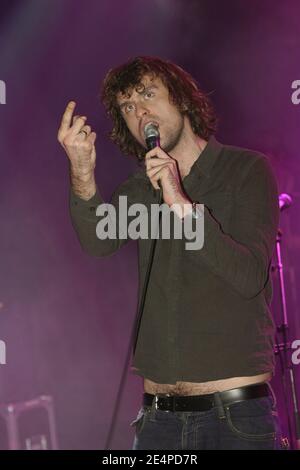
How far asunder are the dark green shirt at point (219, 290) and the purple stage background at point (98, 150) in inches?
98.1

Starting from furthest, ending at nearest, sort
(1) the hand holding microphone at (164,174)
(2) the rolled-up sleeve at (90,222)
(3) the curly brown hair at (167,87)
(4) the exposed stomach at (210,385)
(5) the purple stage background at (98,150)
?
1. (5) the purple stage background at (98,150)
2. (3) the curly brown hair at (167,87)
3. (2) the rolled-up sleeve at (90,222)
4. (4) the exposed stomach at (210,385)
5. (1) the hand holding microphone at (164,174)

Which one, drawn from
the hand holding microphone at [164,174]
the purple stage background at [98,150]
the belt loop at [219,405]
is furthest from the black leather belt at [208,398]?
the purple stage background at [98,150]

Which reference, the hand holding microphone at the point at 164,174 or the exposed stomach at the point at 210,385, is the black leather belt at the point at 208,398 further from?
the hand holding microphone at the point at 164,174

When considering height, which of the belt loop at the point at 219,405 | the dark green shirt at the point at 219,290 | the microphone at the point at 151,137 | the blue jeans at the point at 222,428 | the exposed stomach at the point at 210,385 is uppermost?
the microphone at the point at 151,137

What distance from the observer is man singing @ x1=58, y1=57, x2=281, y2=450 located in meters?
1.71

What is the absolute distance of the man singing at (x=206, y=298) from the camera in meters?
1.71

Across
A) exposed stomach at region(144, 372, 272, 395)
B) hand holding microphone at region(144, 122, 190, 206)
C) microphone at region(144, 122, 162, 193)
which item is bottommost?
exposed stomach at region(144, 372, 272, 395)

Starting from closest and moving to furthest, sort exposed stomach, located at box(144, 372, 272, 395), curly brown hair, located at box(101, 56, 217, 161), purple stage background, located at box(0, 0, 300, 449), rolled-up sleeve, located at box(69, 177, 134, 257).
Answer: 1. exposed stomach, located at box(144, 372, 272, 395)
2. rolled-up sleeve, located at box(69, 177, 134, 257)
3. curly brown hair, located at box(101, 56, 217, 161)
4. purple stage background, located at box(0, 0, 300, 449)

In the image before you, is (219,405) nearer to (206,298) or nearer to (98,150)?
(206,298)

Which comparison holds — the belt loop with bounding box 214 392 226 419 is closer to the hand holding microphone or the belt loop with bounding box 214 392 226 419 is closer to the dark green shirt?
the dark green shirt

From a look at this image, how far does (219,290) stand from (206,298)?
0.14ft

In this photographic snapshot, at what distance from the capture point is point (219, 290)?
6.06 ft

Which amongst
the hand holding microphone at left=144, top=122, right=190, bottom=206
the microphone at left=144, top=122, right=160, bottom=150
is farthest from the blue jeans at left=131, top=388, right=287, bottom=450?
the microphone at left=144, top=122, right=160, bottom=150

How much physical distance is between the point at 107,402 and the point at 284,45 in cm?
283
